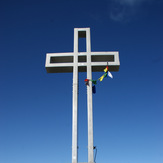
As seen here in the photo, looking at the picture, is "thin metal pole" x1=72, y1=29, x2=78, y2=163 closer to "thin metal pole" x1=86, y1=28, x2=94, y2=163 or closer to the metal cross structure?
the metal cross structure

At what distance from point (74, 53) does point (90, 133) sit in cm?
363

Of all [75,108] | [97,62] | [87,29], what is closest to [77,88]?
[75,108]

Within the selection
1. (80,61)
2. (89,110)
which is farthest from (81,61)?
(89,110)

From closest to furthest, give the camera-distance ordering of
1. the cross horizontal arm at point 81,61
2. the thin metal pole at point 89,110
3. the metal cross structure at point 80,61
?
the thin metal pole at point 89,110, the metal cross structure at point 80,61, the cross horizontal arm at point 81,61

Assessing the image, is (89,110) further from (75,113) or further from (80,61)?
(80,61)

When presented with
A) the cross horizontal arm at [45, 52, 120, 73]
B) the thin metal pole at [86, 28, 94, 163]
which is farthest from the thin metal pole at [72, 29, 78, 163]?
the thin metal pole at [86, 28, 94, 163]

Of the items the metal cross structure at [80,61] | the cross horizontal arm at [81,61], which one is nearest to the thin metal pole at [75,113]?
the metal cross structure at [80,61]

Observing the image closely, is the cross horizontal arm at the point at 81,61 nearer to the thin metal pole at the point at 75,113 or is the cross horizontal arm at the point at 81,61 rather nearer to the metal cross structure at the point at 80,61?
the metal cross structure at the point at 80,61

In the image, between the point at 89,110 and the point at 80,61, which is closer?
the point at 89,110

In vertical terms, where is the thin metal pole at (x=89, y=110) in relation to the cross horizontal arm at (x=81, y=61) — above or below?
below

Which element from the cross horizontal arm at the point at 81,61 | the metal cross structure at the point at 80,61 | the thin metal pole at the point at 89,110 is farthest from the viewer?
the cross horizontal arm at the point at 81,61

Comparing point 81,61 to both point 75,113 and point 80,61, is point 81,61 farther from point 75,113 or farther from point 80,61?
point 75,113

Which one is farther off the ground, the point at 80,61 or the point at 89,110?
the point at 80,61

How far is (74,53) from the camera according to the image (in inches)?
383
